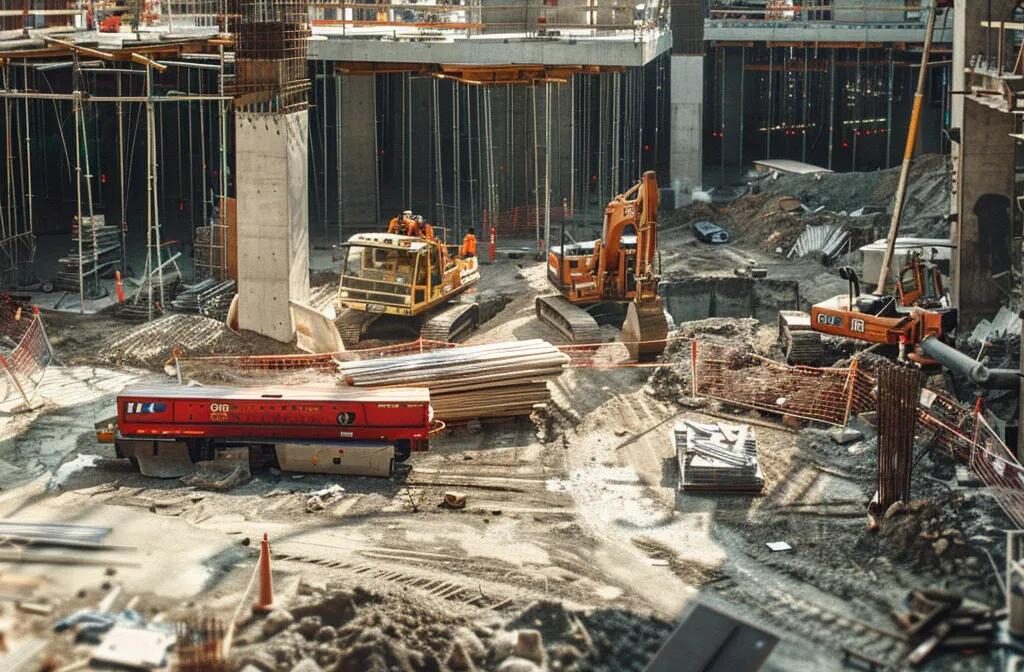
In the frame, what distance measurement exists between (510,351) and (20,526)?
8.54 meters

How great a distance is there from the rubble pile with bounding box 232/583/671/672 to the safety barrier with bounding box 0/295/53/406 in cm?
1022

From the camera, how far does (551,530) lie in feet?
65.6

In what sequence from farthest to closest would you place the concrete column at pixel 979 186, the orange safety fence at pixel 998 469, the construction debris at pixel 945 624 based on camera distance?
the concrete column at pixel 979 186, the orange safety fence at pixel 998 469, the construction debris at pixel 945 624

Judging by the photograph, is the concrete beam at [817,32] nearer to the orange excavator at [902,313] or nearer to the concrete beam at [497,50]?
the concrete beam at [497,50]

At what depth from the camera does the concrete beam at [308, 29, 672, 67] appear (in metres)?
35.9

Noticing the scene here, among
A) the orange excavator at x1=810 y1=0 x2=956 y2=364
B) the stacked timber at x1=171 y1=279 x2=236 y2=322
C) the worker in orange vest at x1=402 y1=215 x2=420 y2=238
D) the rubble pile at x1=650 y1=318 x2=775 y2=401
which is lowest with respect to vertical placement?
the rubble pile at x1=650 y1=318 x2=775 y2=401

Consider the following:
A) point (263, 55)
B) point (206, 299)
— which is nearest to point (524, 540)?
point (263, 55)

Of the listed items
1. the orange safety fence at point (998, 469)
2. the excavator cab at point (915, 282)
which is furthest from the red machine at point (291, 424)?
the excavator cab at point (915, 282)

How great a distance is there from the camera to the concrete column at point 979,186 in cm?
2769

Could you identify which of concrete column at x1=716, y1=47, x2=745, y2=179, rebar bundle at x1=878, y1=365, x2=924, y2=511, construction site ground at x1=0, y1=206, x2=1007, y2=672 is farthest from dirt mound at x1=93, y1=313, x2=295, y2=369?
concrete column at x1=716, y1=47, x2=745, y2=179

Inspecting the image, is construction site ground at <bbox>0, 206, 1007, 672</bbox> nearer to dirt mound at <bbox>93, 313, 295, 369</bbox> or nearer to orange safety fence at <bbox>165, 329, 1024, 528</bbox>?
orange safety fence at <bbox>165, 329, 1024, 528</bbox>

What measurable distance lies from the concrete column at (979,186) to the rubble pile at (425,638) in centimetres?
1380

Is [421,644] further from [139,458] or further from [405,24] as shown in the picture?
[405,24]

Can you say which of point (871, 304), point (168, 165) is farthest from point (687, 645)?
point (168, 165)
